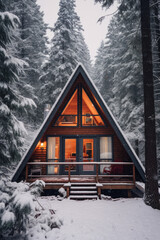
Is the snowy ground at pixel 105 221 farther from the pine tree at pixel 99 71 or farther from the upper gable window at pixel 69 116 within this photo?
the pine tree at pixel 99 71

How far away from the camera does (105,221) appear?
17.6ft

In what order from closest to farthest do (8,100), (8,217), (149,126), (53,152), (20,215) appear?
(8,217) < (20,215) < (8,100) < (149,126) < (53,152)

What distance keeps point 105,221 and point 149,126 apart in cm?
404

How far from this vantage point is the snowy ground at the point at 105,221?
4469 millimetres

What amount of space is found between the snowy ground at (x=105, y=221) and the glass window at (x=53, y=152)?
9.15 feet

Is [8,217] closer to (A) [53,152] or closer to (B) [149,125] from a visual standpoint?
(B) [149,125]

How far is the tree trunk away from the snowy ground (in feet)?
2.01

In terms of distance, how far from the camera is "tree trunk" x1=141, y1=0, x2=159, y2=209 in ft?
20.8

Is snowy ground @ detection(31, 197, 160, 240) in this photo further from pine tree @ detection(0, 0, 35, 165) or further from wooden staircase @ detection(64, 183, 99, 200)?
pine tree @ detection(0, 0, 35, 165)

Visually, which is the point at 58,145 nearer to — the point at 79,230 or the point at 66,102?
the point at 66,102

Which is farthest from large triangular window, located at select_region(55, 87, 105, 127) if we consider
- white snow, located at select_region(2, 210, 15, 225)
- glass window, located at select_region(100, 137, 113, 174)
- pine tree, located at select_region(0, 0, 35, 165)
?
white snow, located at select_region(2, 210, 15, 225)

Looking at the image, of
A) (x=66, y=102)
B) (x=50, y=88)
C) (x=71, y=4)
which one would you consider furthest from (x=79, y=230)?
(x=71, y=4)

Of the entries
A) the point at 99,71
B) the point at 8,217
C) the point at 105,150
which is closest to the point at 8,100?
the point at 8,217

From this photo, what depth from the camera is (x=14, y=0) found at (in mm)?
15906
